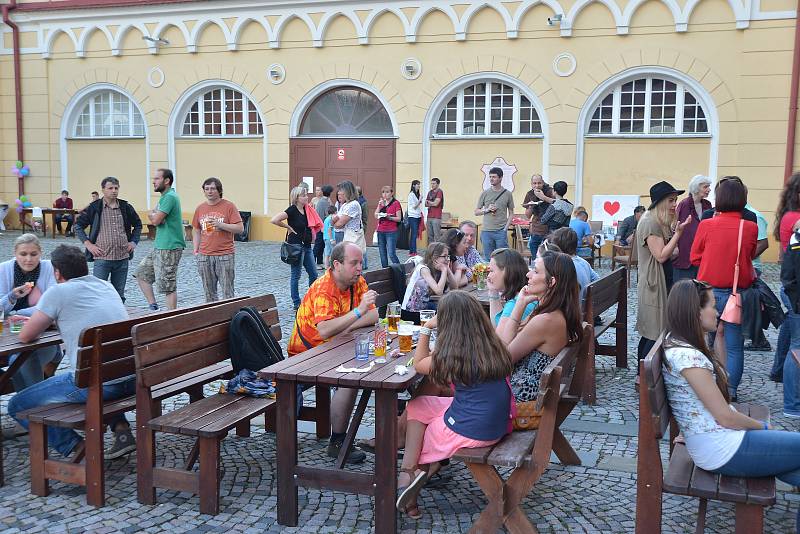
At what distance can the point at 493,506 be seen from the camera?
3.77 metres

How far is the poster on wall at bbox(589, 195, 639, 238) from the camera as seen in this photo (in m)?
16.8

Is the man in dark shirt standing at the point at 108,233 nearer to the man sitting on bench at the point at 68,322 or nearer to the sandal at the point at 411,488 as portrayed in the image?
Result: the man sitting on bench at the point at 68,322

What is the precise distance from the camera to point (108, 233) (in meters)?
8.59

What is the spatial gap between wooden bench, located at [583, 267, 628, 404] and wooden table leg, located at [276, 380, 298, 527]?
283 centimetres

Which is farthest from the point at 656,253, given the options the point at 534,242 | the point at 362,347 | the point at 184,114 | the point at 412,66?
the point at 184,114

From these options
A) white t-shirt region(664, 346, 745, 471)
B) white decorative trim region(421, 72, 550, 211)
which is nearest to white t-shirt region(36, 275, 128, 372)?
white t-shirt region(664, 346, 745, 471)

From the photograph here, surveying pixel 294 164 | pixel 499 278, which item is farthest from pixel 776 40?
pixel 499 278

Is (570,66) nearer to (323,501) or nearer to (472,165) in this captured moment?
(472,165)

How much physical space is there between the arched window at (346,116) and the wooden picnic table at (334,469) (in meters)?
15.1

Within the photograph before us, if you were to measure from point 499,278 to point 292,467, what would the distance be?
5.70ft

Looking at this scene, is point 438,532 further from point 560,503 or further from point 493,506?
point 560,503

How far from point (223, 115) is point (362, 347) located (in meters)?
16.9

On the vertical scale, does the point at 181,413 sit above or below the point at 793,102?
below

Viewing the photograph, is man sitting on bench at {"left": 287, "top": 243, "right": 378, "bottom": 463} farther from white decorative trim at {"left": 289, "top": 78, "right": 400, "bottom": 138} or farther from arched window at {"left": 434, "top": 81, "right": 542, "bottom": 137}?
white decorative trim at {"left": 289, "top": 78, "right": 400, "bottom": 138}
